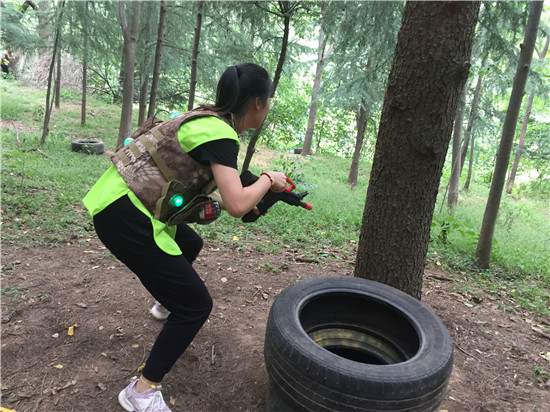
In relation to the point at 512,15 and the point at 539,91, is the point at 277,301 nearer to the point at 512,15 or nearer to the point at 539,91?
the point at 512,15

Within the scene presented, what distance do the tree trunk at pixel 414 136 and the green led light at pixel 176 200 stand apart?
1.52 metres

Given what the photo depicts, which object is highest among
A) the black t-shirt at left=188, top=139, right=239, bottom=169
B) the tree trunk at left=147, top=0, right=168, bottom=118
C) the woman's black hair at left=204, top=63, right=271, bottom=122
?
the tree trunk at left=147, top=0, right=168, bottom=118

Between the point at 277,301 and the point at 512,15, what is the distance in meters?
5.94

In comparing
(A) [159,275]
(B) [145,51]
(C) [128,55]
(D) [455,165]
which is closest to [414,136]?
(A) [159,275]

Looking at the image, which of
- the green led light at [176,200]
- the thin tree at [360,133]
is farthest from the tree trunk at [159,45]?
the green led light at [176,200]

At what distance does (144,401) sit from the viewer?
82.0 inches

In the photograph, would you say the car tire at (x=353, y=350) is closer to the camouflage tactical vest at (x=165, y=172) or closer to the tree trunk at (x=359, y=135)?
the camouflage tactical vest at (x=165, y=172)

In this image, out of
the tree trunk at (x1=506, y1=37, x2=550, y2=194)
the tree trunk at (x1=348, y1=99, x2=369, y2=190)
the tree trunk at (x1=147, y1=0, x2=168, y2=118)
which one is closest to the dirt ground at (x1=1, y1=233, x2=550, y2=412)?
the tree trunk at (x1=147, y1=0, x2=168, y2=118)

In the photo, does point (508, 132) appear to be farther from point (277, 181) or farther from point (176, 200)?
point (176, 200)

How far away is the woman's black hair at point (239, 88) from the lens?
1.91 metres

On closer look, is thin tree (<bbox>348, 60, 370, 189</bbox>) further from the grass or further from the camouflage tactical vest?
the camouflage tactical vest

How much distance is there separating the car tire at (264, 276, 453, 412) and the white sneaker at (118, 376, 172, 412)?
0.62 metres

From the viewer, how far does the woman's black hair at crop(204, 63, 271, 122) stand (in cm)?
191

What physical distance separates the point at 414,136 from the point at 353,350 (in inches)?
59.0
